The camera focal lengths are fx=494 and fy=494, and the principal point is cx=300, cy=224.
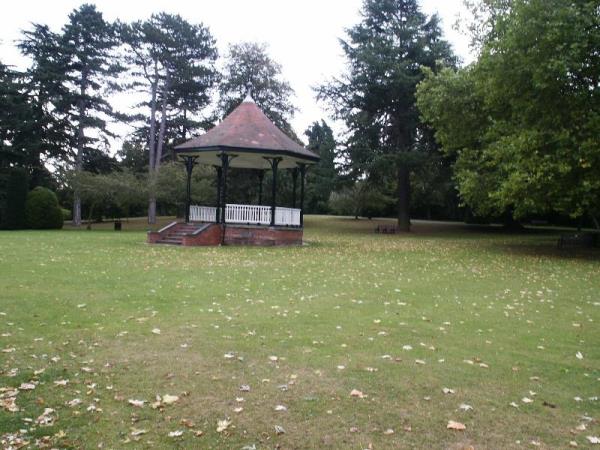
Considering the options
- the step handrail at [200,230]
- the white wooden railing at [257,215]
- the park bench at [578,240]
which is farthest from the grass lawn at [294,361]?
the park bench at [578,240]

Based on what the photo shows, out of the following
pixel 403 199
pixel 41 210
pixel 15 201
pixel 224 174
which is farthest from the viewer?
pixel 403 199

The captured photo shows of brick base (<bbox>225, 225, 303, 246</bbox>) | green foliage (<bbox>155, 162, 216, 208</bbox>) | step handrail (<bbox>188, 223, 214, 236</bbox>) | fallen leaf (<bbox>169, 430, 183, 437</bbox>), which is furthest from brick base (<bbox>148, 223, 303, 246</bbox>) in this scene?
fallen leaf (<bbox>169, 430, 183, 437</bbox>)

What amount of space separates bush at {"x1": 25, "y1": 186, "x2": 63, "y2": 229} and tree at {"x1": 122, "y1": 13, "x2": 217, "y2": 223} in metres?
7.75

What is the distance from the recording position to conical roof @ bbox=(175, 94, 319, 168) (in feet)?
65.8

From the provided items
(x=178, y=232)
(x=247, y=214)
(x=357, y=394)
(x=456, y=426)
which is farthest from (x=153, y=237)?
(x=456, y=426)

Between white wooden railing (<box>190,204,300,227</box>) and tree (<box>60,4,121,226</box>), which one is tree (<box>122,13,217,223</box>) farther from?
white wooden railing (<box>190,204,300,227</box>)

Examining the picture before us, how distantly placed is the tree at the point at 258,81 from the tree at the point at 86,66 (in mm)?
8719

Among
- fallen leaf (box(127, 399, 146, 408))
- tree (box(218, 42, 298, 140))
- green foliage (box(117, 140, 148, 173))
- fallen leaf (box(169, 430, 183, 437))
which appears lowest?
fallen leaf (box(169, 430, 183, 437))

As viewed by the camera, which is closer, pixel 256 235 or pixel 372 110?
pixel 256 235

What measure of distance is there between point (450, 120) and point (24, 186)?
25.2 m

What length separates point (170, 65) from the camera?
1529 inches

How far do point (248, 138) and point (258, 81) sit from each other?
2001 centimetres

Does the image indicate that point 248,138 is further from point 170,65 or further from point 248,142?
point 170,65

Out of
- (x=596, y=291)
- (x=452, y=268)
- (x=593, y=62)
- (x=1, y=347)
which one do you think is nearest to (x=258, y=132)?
(x=452, y=268)
